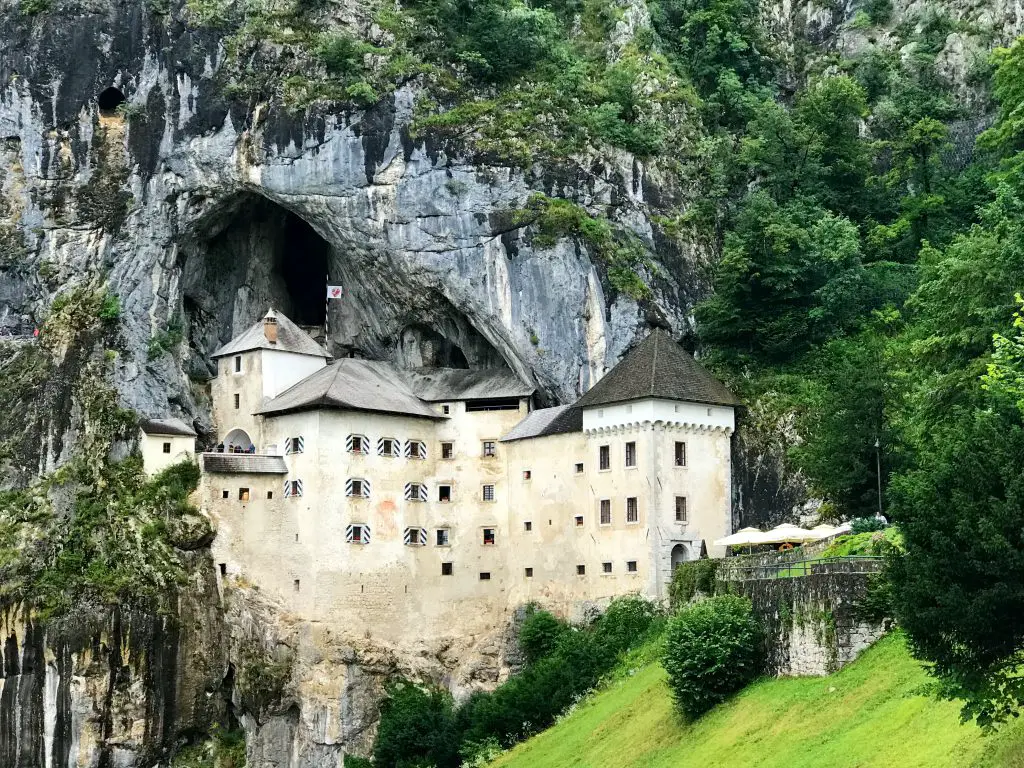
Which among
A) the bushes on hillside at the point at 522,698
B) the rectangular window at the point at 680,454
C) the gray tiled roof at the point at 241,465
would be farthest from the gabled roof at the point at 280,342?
the rectangular window at the point at 680,454

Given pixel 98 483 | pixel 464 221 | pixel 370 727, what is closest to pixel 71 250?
pixel 98 483

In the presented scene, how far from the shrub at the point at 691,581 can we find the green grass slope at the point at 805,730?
141 inches

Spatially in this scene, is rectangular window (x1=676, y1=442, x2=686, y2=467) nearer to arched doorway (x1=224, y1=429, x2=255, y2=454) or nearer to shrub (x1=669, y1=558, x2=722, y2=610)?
shrub (x1=669, y1=558, x2=722, y2=610)

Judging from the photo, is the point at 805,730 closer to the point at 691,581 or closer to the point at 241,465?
the point at 691,581

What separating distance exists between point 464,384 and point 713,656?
97.1ft

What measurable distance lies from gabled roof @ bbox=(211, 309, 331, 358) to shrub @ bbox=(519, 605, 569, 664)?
17.1 metres

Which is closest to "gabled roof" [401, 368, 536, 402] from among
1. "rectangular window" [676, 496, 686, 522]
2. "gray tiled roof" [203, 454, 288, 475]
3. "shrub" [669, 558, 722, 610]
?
"gray tiled roof" [203, 454, 288, 475]

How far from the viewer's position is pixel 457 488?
75.0m

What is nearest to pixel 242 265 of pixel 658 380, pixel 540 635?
pixel 658 380

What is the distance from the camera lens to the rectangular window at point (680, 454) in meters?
69.6

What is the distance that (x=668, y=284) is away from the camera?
75.6 m

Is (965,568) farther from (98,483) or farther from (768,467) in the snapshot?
(98,483)

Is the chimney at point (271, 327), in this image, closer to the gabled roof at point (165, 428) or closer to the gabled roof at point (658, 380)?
the gabled roof at point (165, 428)

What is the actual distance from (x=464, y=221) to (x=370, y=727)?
23055 millimetres
